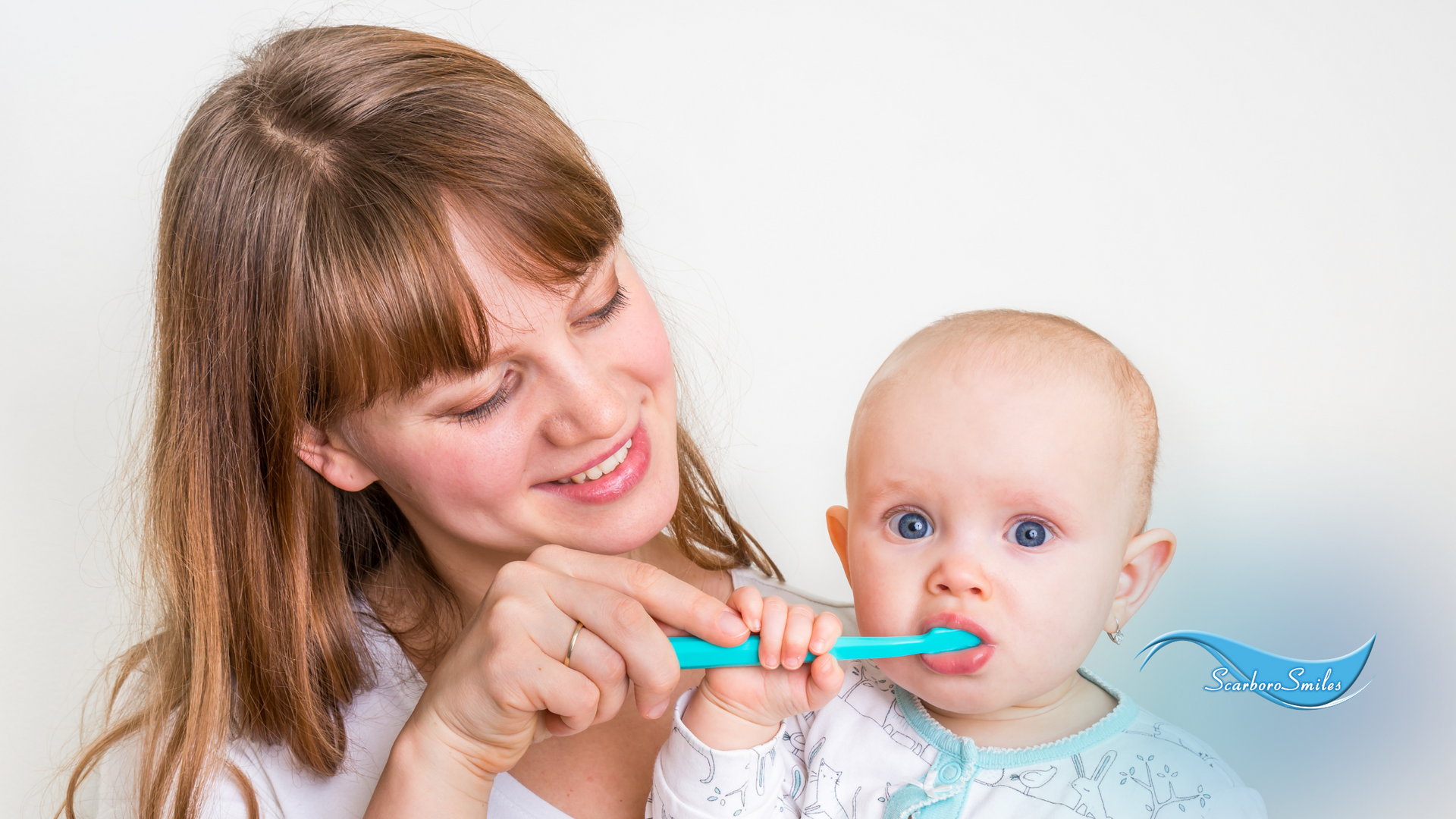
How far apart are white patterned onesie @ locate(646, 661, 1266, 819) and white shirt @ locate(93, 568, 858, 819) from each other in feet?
0.84

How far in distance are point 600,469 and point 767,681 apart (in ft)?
1.09

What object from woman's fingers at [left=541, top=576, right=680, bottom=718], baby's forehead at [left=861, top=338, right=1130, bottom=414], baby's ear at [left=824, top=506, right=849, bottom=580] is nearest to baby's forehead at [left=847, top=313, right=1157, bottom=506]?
baby's forehead at [left=861, top=338, right=1130, bottom=414]

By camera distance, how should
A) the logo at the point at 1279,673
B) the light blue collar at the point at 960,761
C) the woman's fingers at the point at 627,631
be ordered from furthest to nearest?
the logo at the point at 1279,673 → the light blue collar at the point at 960,761 → the woman's fingers at the point at 627,631

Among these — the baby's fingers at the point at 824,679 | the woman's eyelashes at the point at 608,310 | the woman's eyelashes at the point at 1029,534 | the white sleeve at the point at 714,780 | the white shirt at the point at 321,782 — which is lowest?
the white shirt at the point at 321,782

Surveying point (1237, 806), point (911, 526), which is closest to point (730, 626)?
point (911, 526)

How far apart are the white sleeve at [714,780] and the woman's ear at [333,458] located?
1.62ft

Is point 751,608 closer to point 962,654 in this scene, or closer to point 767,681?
point 767,681

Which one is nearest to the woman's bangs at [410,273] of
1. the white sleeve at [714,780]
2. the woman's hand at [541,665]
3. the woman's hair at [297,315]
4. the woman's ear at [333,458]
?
the woman's hair at [297,315]

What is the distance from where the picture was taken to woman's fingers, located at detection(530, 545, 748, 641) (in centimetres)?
102

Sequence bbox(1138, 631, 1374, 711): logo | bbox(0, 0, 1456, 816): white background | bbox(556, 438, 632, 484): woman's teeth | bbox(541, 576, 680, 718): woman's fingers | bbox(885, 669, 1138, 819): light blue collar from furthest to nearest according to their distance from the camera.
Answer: bbox(0, 0, 1456, 816): white background → bbox(1138, 631, 1374, 711): logo → bbox(556, 438, 632, 484): woman's teeth → bbox(885, 669, 1138, 819): light blue collar → bbox(541, 576, 680, 718): woman's fingers

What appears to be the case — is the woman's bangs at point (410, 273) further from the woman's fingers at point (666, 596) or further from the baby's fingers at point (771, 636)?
the baby's fingers at point (771, 636)

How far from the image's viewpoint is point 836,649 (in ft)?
3.37

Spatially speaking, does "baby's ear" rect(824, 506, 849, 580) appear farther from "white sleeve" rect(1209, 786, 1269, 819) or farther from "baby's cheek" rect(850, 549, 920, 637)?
"white sleeve" rect(1209, 786, 1269, 819)

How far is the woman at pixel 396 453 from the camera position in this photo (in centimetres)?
108
